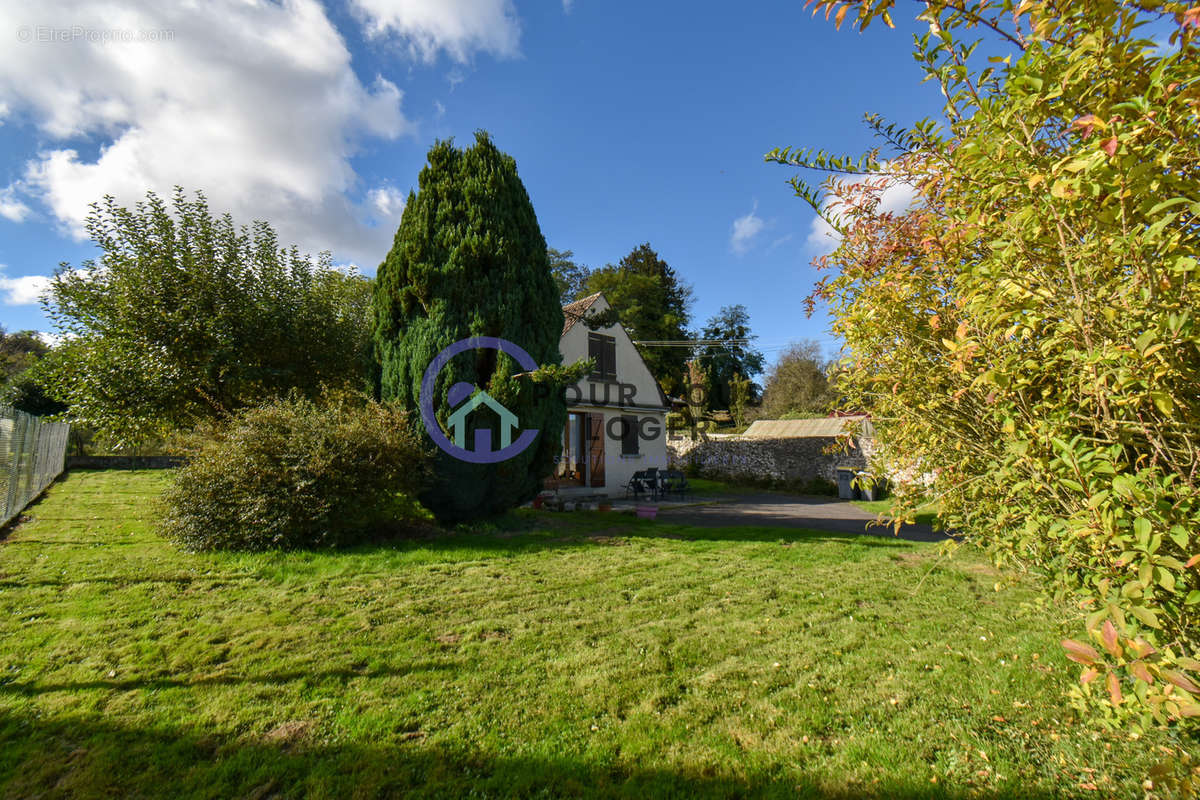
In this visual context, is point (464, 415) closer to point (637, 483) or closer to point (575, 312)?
point (637, 483)

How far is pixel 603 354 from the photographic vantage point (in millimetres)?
16562

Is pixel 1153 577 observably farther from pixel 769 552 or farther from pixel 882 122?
pixel 769 552

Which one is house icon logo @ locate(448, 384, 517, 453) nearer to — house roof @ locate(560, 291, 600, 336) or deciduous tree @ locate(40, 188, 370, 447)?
deciduous tree @ locate(40, 188, 370, 447)

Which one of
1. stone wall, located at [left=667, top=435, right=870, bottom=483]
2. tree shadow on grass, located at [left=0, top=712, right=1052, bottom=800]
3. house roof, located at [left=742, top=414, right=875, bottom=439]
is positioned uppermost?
house roof, located at [left=742, top=414, right=875, bottom=439]

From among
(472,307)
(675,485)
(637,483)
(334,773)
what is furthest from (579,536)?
(675,485)

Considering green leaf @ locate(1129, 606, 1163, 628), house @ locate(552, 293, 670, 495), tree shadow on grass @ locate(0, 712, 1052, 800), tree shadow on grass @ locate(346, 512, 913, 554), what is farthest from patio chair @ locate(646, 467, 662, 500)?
green leaf @ locate(1129, 606, 1163, 628)

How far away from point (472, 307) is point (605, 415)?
25.3ft

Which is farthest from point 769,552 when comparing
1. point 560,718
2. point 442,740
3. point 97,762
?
point 97,762

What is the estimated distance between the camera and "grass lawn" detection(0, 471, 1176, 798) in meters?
2.54

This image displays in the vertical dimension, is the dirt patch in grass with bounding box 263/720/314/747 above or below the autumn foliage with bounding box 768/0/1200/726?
below

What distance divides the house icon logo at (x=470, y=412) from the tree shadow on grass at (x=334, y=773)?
6108mm

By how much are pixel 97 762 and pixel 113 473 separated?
2308cm

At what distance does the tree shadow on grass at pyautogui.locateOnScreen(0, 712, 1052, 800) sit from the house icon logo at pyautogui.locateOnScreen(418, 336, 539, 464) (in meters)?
6.06

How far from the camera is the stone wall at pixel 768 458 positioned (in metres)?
17.5
